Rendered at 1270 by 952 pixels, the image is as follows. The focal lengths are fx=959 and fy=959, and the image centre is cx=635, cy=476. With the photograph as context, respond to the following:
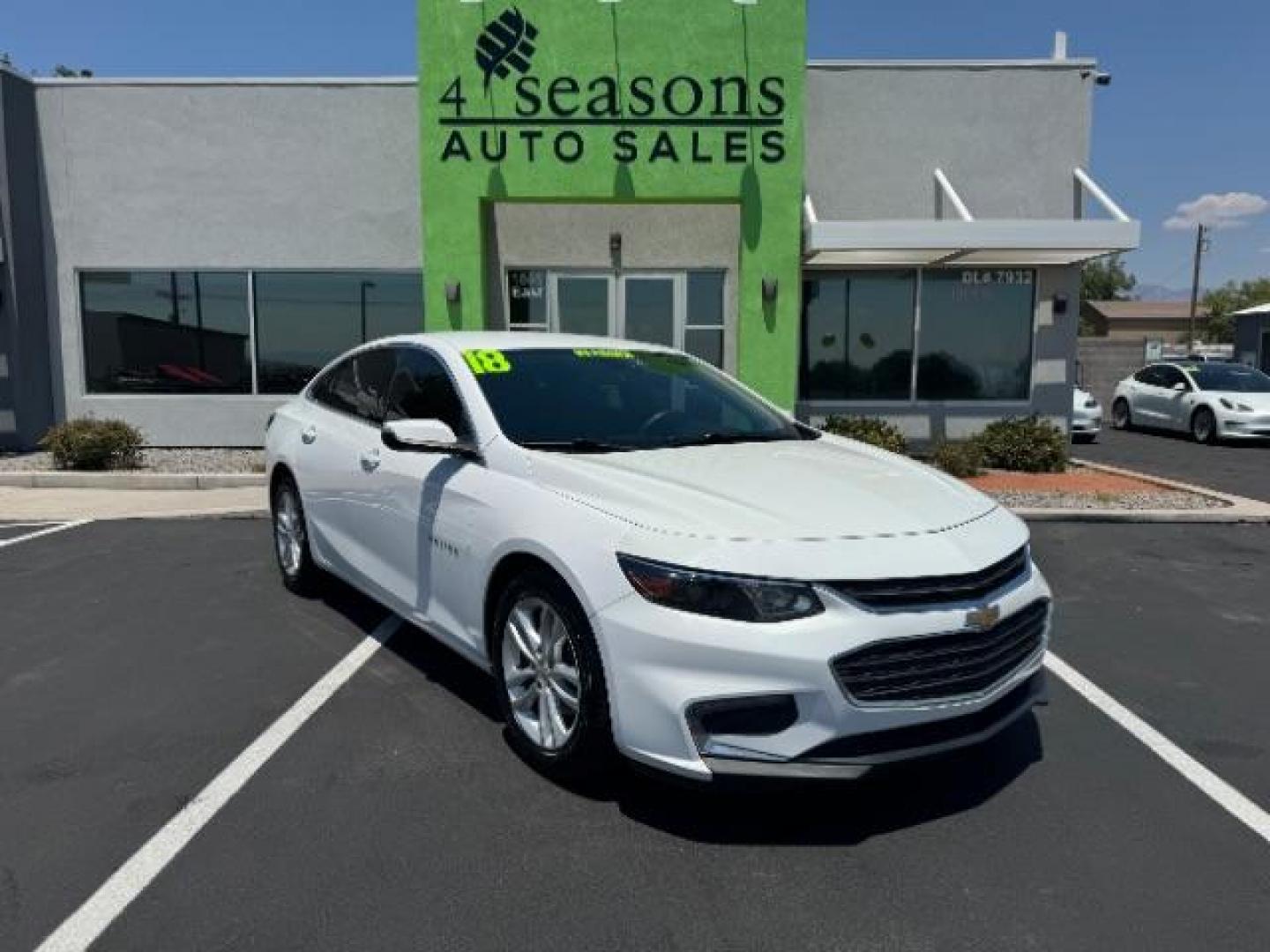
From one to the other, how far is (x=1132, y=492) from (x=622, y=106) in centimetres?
715

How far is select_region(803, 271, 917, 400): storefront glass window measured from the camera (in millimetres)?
13508

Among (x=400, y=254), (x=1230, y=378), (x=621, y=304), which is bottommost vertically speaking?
(x=1230, y=378)

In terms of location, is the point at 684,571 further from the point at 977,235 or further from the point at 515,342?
the point at 977,235

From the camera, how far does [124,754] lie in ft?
12.7

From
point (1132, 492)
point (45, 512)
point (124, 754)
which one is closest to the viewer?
point (124, 754)

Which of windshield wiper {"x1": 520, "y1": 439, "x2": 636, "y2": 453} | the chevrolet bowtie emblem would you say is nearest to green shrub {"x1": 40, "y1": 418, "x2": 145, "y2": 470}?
windshield wiper {"x1": 520, "y1": 439, "x2": 636, "y2": 453}

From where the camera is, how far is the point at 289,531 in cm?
612

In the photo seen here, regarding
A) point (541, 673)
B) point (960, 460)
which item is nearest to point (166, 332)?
point (960, 460)

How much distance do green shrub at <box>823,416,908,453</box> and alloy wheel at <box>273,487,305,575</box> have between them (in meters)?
6.67

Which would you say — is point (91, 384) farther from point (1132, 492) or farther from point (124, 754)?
point (1132, 492)

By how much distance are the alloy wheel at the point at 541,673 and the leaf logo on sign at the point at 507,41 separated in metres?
9.10

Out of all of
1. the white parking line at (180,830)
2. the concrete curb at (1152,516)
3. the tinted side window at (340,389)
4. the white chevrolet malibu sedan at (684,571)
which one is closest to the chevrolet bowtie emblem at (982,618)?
the white chevrolet malibu sedan at (684,571)

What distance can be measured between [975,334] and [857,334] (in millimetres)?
1698

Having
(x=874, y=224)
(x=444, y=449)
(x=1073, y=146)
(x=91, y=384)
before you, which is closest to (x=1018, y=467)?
(x=874, y=224)
